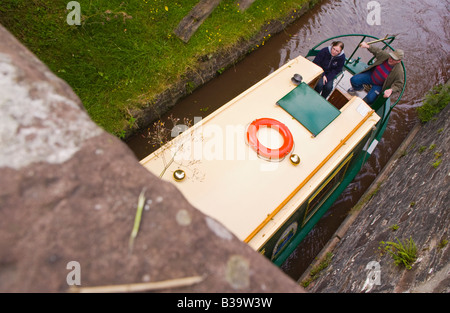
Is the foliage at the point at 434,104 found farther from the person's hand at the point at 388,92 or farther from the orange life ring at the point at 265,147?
the orange life ring at the point at 265,147

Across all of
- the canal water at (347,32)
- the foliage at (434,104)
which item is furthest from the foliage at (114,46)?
the foliage at (434,104)

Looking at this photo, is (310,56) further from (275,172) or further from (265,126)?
(275,172)

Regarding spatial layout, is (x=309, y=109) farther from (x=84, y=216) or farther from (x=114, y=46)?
(x=114, y=46)

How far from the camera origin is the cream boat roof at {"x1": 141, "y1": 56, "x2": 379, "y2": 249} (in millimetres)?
3350

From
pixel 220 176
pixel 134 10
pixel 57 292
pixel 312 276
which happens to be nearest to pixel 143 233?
pixel 57 292

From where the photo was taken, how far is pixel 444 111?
20.2 ft

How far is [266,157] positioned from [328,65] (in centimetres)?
264

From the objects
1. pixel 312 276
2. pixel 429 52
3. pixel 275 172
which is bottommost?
pixel 312 276

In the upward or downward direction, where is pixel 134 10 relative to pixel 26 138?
downward

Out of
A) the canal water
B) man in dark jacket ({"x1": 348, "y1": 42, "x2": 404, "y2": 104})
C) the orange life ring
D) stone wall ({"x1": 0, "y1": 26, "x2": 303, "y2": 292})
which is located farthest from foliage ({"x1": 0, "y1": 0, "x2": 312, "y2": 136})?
stone wall ({"x1": 0, "y1": 26, "x2": 303, "y2": 292})

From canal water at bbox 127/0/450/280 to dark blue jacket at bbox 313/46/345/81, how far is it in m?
2.41

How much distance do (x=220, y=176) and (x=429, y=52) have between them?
8902mm

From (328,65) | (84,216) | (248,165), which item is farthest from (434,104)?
(84,216)

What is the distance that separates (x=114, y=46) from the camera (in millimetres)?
5887
